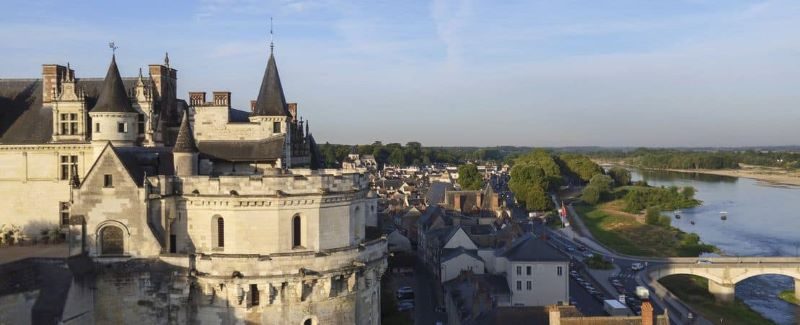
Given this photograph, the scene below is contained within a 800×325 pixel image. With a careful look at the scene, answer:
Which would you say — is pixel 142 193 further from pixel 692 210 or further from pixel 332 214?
pixel 692 210

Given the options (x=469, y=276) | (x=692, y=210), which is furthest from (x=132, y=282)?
(x=692, y=210)

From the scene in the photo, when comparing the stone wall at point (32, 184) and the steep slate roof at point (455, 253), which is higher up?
the stone wall at point (32, 184)

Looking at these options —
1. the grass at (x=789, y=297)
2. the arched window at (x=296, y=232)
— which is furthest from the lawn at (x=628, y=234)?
the arched window at (x=296, y=232)

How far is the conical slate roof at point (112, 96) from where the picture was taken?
26484 mm

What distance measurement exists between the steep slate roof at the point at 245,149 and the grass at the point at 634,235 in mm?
54413

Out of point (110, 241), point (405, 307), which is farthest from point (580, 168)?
point (110, 241)

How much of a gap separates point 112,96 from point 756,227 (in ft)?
295

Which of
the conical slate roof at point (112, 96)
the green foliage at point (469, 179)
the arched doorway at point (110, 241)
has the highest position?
the conical slate roof at point (112, 96)

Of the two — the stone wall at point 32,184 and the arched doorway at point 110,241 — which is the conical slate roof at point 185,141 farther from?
the stone wall at point 32,184

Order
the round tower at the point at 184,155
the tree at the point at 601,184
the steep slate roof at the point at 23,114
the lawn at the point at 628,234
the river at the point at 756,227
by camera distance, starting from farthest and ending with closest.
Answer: the tree at the point at 601,184, the lawn at the point at 628,234, the river at the point at 756,227, the steep slate roof at the point at 23,114, the round tower at the point at 184,155

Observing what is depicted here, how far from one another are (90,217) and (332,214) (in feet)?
25.2

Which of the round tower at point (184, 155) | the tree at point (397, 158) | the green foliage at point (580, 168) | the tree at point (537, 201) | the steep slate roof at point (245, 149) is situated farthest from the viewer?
the tree at point (397, 158)

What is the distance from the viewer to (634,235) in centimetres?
8981

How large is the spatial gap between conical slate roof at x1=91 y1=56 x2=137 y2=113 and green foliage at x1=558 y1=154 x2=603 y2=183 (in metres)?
139
